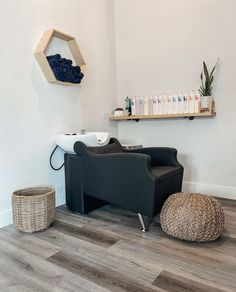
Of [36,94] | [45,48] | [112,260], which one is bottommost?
[112,260]

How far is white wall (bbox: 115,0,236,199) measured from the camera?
2674 millimetres

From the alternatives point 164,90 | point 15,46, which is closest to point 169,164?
point 164,90

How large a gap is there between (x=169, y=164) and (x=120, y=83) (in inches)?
60.5

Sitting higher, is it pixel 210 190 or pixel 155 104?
pixel 155 104

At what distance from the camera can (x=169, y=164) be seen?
2.43 meters

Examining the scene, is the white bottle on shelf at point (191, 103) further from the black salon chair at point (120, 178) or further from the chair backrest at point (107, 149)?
the chair backrest at point (107, 149)

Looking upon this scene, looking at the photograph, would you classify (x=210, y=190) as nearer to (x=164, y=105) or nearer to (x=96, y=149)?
(x=164, y=105)

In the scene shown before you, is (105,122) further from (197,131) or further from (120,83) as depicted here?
(197,131)

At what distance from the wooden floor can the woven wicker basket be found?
0.22ft

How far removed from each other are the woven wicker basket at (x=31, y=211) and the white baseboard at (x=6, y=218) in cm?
18

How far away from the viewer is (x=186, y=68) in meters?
2.90

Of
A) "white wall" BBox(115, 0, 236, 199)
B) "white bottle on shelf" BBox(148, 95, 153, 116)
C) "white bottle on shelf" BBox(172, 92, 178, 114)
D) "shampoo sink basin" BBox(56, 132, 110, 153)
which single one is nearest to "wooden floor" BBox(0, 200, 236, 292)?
"shampoo sink basin" BBox(56, 132, 110, 153)

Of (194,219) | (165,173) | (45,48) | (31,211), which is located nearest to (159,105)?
(165,173)

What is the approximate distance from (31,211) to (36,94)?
3.61ft
